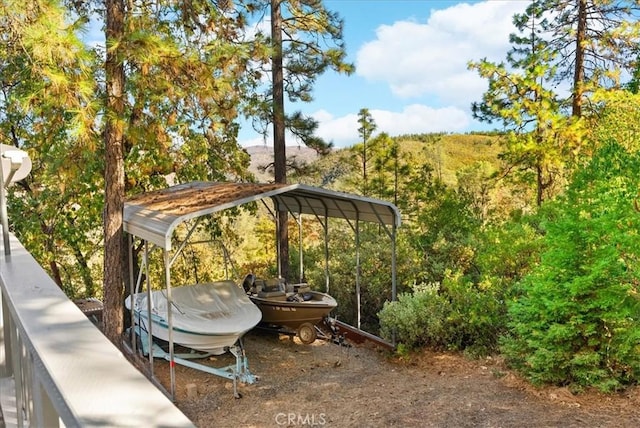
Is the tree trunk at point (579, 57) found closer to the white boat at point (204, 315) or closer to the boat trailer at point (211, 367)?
the white boat at point (204, 315)

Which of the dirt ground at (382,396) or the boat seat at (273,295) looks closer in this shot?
the dirt ground at (382,396)

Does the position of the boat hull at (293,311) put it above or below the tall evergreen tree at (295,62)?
below

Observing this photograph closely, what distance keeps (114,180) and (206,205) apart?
1838 mm

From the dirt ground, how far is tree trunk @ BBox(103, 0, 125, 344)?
126cm

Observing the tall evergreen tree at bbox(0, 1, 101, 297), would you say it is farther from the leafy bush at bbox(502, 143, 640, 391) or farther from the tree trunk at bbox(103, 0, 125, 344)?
the leafy bush at bbox(502, 143, 640, 391)

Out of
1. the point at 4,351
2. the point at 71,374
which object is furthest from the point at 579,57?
the point at 71,374

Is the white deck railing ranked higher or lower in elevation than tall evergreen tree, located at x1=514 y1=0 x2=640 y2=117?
lower

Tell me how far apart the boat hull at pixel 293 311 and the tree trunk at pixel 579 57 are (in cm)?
678

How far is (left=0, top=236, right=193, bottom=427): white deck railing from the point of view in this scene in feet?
2.49

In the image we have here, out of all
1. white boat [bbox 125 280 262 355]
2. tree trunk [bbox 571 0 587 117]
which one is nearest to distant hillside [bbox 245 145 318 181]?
white boat [bbox 125 280 262 355]

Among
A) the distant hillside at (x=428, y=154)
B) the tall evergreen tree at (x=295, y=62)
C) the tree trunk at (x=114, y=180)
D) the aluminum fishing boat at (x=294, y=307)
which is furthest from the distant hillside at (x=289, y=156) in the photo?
the tree trunk at (x=114, y=180)

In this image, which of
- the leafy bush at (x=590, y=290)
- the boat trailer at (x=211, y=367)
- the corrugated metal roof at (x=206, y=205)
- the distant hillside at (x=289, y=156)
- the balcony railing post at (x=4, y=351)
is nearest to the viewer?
the balcony railing post at (x=4, y=351)

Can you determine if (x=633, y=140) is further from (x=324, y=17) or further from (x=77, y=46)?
(x=324, y=17)

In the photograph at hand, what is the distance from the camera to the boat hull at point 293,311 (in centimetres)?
852
